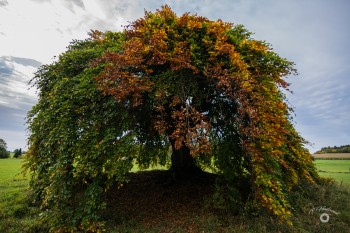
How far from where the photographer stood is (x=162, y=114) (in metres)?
7.24

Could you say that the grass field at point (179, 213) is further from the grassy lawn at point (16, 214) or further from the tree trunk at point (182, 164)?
the tree trunk at point (182, 164)

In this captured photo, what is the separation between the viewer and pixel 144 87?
6.75 metres

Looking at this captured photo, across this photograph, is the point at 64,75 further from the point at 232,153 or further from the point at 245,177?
the point at 245,177

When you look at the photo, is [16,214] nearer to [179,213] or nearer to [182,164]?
[179,213]

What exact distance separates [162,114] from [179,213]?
3152mm

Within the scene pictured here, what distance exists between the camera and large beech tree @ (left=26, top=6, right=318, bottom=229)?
21.5ft

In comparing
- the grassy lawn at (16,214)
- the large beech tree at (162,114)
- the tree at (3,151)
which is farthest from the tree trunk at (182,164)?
the tree at (3,151)

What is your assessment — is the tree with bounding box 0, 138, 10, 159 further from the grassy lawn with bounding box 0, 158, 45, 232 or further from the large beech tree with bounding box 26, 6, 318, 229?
the large beech tree with bounding box 26, 6, 318, 229

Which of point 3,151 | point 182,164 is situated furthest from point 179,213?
point 3,151

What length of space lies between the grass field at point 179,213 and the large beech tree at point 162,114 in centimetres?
72

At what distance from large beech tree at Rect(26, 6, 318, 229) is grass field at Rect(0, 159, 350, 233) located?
28.2 inches

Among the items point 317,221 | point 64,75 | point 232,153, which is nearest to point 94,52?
point 64,75

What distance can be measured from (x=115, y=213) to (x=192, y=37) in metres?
5.98

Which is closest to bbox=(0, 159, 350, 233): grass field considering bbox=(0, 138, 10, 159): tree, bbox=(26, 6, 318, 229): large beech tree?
bbox=(26, 6, 318, 229): large beech tree
